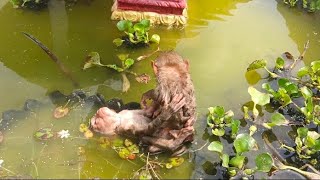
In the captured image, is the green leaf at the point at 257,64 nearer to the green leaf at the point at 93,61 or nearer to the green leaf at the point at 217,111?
the green leaf at the point at 217,111

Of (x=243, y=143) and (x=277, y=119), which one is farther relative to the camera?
(x=277, y=119)

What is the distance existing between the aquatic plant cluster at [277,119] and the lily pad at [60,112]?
5.30 ft

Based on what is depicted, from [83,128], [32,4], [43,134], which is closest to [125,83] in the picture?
[83,128]

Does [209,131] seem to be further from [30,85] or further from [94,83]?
[30,85]

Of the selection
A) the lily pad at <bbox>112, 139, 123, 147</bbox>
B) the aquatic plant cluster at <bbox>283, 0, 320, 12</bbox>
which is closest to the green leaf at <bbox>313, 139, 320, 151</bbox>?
the lily pad at <bbox>112, 139, 123, 147</bbox>

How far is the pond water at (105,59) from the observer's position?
172 inches

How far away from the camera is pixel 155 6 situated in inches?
242

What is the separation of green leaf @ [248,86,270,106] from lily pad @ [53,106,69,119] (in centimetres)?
212

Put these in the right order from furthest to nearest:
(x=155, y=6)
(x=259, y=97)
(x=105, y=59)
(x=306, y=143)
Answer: (x=155, y=6) → (x=105, y=59) → (x=259, y=97) → (x=306, y=143)

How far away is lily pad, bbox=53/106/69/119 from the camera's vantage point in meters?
4.75

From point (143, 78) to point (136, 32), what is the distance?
0.77 meters

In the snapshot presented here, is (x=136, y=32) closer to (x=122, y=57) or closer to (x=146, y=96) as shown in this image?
(x=122, y=57)

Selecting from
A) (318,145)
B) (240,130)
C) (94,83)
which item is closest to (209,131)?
(240,130)

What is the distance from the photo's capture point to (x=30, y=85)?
16.8 ft
